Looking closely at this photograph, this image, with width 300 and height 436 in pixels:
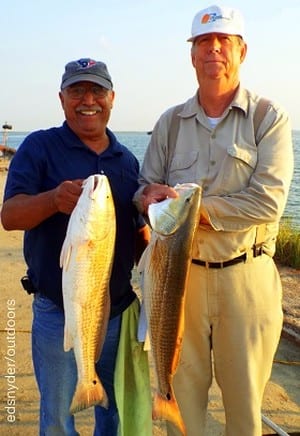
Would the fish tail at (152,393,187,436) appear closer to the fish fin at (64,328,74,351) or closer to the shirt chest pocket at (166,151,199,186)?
the fish fin at (64,328,74,351)

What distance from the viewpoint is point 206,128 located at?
360 cm

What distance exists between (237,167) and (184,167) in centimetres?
39

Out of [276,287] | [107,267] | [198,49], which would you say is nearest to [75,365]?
[107,267]

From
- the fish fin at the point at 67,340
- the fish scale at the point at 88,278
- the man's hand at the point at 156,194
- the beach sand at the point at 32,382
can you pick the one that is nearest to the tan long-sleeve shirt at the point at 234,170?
the man's hand at the point at 156,194

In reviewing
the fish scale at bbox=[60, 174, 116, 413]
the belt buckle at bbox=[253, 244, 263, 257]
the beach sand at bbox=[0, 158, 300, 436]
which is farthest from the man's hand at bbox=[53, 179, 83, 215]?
the beach sand at bbox=[0, 158, 300, 436]

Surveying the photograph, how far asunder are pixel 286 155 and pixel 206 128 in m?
0.60

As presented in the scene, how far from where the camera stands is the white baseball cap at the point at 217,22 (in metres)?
3.43

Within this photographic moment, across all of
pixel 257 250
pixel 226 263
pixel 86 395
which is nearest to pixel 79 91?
pixel 226 263

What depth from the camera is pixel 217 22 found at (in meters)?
3.43

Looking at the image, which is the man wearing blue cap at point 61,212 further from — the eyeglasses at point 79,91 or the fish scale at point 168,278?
the fish scale at point 168,278

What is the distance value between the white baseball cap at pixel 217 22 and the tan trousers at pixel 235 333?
5.31ft

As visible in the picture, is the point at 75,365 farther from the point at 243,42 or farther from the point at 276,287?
the point at 243,42

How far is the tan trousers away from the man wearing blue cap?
1.70ft

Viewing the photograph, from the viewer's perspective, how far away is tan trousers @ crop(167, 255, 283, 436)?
3.57 metres
